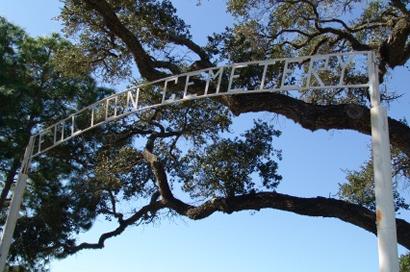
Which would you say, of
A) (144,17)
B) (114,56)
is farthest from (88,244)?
(144,17)

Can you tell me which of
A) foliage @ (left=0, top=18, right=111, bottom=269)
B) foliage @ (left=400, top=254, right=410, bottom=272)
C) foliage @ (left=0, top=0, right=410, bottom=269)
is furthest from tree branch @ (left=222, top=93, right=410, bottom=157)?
foliage @ (left=400, top=254, right=410, bottom=272)

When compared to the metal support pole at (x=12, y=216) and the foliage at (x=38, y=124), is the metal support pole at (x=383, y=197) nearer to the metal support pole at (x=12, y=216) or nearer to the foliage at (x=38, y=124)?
the metal support pole at (x=12, y=216)

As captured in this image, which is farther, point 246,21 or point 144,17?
point 246,21

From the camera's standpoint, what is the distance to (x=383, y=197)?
5352 millimetres

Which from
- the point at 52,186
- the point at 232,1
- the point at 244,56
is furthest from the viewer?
the point at 52,186

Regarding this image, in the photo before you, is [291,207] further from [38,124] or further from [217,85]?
[38,124]

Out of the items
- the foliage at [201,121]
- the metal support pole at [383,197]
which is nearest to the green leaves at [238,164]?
the foliage at [201,121]

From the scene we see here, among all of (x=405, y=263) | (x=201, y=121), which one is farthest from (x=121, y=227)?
(x=405, y=263)

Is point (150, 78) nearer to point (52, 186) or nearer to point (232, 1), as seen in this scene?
point (232, 1)

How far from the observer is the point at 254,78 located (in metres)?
10.2

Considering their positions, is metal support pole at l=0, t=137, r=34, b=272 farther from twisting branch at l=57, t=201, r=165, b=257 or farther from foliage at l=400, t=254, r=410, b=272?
foliage at l=400, t=254, r=410, b=272

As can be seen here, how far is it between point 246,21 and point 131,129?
3319 mm

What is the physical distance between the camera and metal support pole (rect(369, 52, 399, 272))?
5.11 metres

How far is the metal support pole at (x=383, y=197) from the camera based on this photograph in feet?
16.8
